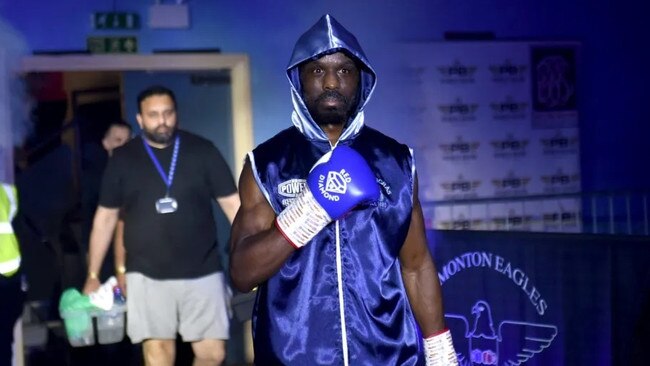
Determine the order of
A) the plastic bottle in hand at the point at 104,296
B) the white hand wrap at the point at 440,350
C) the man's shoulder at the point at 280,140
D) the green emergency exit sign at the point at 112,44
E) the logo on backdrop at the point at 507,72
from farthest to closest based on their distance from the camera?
the logo on backdrop at the point at 507,72
the green emergency exit sign at the point at 112,44
the plastic bottle in hand at the point at 104,296
the white hand wrap at the point at 440,350
the man's shoulder at the point at 280,140

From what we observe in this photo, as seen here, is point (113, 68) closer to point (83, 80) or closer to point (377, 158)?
point (83, 80)

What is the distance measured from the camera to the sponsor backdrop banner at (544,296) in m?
4.82

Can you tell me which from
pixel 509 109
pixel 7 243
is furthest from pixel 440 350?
pixel 509 109

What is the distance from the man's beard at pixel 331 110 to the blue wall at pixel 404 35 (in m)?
4.30

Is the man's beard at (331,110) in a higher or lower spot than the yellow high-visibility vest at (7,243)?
higher

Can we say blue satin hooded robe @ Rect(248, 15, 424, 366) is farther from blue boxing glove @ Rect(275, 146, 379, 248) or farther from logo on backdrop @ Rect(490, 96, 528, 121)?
logo on backdrop @ Rect(490, 96, 528, 121)

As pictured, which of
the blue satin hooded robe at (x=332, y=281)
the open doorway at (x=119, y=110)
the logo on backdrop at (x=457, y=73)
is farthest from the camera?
the logo on backdrop at (x=457, y=73)

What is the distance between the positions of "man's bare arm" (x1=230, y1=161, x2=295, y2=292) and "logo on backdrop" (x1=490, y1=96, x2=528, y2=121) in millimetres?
5363

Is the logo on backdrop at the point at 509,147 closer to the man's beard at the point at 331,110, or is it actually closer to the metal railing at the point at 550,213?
the metal railing at the point at 550,213

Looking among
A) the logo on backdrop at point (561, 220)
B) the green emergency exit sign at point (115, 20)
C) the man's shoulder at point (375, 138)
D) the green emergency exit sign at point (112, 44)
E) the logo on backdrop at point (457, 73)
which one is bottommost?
the logo on backdrop at point (561, 220)

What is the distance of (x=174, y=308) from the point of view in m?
6.96

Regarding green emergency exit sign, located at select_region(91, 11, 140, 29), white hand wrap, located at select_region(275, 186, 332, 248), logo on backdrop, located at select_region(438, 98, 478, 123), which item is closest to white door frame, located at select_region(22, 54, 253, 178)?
green emergency exit sign, located at select_region(91, 11, 140, 29)

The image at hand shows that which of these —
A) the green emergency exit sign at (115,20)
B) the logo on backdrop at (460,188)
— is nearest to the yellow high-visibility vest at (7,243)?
the green emergency exit sign at (115,20)

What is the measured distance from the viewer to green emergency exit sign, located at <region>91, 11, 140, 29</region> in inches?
295
